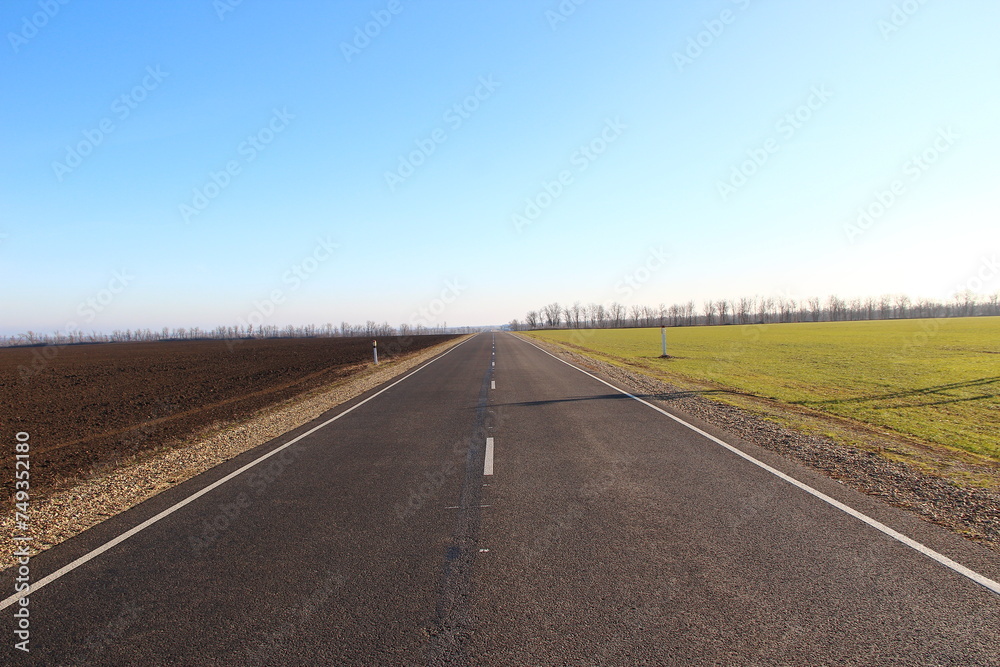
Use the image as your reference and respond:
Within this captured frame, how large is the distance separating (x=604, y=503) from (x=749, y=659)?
7.99 ft

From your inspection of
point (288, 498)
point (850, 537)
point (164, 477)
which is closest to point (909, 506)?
point (850, 537)

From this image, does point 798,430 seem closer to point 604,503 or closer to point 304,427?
point 604,503

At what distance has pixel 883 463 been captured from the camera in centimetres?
654

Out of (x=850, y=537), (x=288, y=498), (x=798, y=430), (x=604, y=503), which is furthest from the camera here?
(x=798, y=430)

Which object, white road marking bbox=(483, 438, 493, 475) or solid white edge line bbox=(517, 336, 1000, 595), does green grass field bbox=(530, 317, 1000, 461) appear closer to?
solid white edge line bbox=(517, 336, 1000, 595)

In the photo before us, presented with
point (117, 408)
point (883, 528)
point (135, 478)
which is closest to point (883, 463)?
point (883, 528)

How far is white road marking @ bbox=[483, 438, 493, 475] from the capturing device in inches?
249

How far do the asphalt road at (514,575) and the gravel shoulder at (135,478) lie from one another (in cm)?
40

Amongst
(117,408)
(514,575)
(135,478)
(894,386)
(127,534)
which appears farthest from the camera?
(894,386)

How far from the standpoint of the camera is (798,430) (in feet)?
28.5

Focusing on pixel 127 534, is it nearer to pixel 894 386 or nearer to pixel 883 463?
pixel 883 463

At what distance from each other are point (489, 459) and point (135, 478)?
5.03m

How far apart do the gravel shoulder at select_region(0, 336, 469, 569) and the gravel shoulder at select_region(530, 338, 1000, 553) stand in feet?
28.0

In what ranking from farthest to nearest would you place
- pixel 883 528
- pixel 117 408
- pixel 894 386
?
pixel 894 386, pixel 117 408, pixel 883 528
